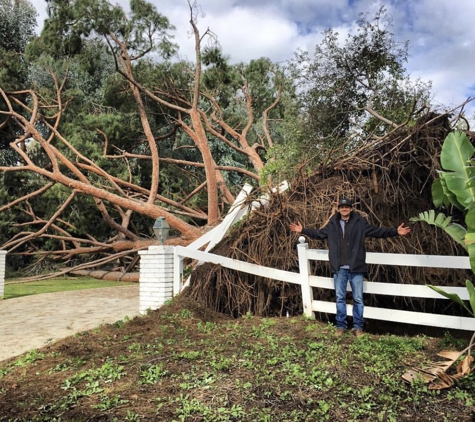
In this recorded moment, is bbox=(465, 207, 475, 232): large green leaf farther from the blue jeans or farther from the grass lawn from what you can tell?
the grass lawn

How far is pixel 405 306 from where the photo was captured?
7039 mm

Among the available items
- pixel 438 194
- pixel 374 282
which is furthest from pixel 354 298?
pixel 438 194

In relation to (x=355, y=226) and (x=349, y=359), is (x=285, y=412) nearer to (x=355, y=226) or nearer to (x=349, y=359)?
(x=349, y=359)

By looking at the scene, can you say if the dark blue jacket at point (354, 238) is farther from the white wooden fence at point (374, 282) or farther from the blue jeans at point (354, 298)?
the white wooden fence at point (374, 282)

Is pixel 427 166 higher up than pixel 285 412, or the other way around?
pixel 427 166

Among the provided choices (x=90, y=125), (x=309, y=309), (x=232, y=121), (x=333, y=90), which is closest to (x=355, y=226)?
(x=309, y=309)

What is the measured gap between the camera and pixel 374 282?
600 cm

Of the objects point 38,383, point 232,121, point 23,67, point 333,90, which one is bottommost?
point 38,383

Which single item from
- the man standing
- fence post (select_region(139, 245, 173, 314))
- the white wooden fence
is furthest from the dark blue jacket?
fence post (select_region(139, 245, 173, 314))

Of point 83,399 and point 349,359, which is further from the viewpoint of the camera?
point 349,359

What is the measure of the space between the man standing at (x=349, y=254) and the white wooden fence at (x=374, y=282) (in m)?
0.25

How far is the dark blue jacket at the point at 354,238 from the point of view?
5.69m

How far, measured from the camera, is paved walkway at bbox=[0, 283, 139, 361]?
258 inches

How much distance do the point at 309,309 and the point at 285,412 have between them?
3.12 metres
